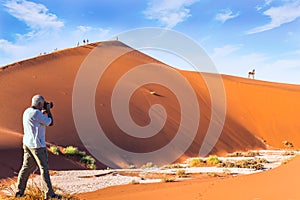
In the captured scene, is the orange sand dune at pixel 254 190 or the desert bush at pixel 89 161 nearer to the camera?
the orange sand dune at pixel 254 190

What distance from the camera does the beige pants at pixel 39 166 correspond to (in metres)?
5.93

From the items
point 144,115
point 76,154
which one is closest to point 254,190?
point 76,154

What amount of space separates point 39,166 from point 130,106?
66.9 feet

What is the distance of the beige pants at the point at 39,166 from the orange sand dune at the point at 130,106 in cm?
663

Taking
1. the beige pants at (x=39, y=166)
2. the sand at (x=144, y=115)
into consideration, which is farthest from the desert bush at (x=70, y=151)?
the beige pants at (x=39, y=166)

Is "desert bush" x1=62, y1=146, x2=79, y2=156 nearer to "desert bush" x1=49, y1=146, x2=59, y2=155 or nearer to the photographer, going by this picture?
"desert bush" x1=49, y1=146, x2=59, y2=155

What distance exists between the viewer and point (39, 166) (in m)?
6.08

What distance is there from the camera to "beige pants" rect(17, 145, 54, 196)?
5930mm

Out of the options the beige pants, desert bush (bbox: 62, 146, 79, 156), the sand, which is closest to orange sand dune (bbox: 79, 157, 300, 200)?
the sand

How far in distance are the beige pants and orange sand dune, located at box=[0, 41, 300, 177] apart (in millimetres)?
6635

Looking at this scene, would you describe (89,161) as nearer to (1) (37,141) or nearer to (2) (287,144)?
(1) (37,141)

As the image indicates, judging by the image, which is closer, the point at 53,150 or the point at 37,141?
the point at 37,141

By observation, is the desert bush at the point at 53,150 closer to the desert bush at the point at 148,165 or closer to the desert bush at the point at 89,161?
the desert bush at the point at 89,161

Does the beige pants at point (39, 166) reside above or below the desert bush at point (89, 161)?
above
